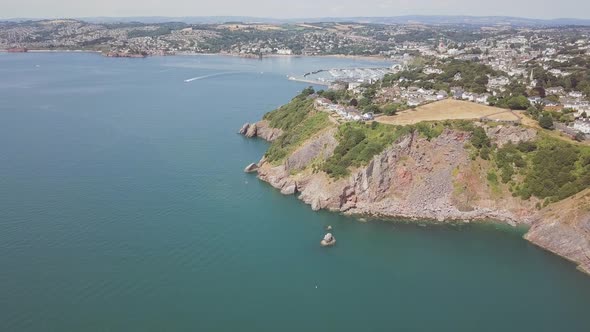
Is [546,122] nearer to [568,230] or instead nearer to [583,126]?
[583,126]

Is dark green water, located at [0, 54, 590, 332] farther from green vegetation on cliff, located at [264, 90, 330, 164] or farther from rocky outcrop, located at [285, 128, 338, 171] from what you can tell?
green vegetation on cliff, located at [264, 90, 330, 164]

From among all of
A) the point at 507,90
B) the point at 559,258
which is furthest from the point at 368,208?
the point at 507,90

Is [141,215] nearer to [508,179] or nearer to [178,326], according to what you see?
[178,326]

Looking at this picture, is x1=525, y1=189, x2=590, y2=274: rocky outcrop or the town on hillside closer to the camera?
x1=525, y1=189, x2=590, y2=274: rocky outcrop

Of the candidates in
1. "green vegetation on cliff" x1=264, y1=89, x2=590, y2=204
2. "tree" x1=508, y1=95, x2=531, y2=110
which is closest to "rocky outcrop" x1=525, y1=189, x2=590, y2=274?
"green vegetation on cliff" x1=264, y1=89, x2=590, y2=204

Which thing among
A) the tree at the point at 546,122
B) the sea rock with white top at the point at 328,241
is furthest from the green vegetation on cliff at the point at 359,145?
the tree at the point at 546,122

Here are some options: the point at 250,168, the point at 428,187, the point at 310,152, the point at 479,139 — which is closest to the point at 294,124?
the point at 250,168

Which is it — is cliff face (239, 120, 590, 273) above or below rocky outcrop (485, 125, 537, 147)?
below
